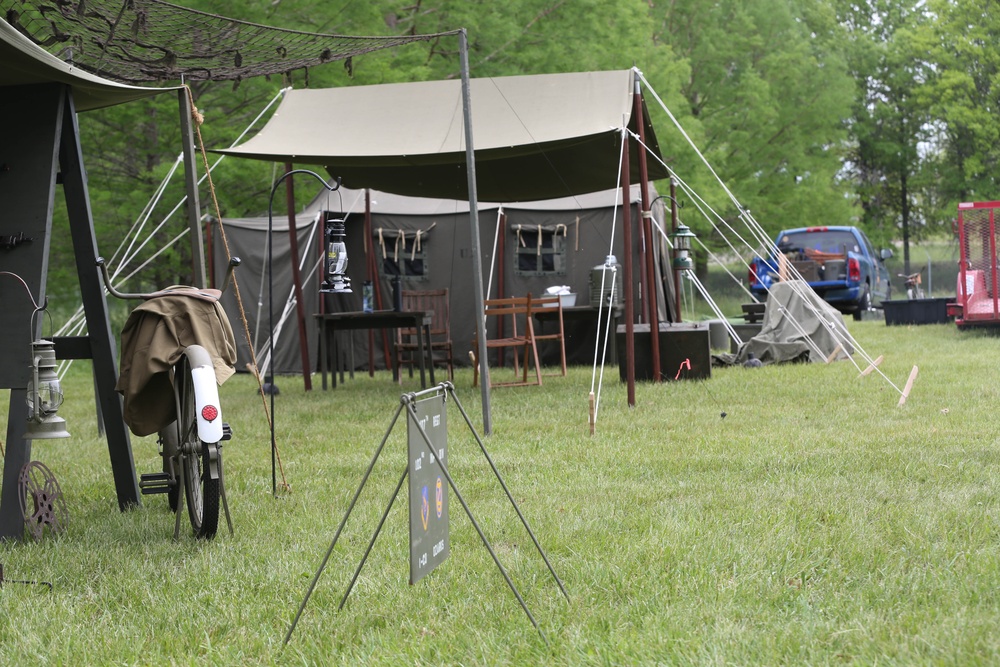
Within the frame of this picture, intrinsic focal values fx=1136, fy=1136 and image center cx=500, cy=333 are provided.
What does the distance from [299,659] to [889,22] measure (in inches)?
1213

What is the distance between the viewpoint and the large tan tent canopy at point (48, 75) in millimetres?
3998

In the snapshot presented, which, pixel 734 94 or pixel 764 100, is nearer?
pixel 764 100

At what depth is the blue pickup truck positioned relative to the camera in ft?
61.1

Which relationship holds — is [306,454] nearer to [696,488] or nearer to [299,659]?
[696,488]

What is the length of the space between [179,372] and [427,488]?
172 cm

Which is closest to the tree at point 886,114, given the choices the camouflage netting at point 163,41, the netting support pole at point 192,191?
the camouflage netting at point 163,41

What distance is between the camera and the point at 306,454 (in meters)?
6.44

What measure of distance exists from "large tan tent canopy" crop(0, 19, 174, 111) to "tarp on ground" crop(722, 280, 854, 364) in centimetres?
720

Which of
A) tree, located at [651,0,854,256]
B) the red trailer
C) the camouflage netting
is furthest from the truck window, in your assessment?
the camouflage netting

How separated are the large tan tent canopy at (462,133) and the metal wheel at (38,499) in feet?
14.2

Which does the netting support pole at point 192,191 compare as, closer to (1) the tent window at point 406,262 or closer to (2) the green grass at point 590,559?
(2) the green grass at point 590,559

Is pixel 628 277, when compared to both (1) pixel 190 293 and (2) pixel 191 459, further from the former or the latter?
(2) pixel 191 459

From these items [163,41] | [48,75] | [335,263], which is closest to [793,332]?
[335,263]

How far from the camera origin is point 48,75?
436cm
